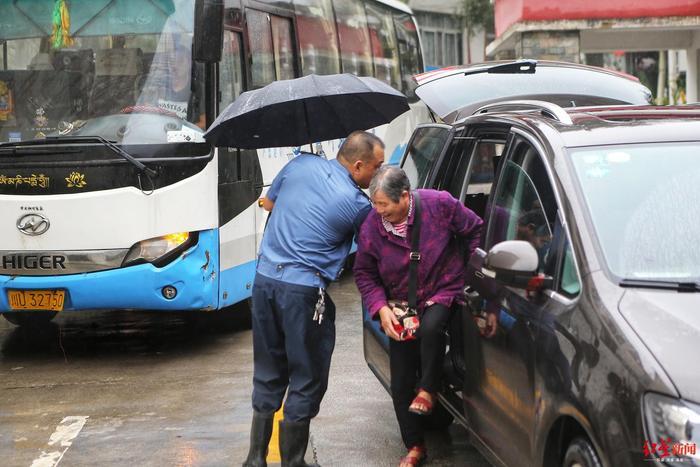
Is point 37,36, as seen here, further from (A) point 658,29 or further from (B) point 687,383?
(A) point 658,29

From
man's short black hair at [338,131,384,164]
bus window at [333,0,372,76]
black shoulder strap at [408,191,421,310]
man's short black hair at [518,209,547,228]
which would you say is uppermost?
bus window at [333,0,372,76]

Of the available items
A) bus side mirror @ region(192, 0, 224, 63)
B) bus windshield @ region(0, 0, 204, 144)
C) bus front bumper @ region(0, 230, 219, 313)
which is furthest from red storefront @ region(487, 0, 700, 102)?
bus front bumper @ region(0, 230, 219, 313)

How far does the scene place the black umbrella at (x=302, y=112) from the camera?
586 cm

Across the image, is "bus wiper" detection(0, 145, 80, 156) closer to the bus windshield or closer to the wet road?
the bus windshield

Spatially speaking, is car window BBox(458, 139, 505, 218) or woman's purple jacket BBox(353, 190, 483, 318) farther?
car window BBox(458, 139, 505, 218)

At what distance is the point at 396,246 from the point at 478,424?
3.07ft

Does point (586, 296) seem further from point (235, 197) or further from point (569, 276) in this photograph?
point (235, 197)

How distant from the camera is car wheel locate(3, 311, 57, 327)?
32.2 ft

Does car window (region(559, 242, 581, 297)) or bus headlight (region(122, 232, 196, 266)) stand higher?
car window (region(559, 242, 581, 297))

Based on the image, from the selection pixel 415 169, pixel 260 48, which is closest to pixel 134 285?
pixel 415 169

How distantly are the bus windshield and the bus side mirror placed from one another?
55 cm

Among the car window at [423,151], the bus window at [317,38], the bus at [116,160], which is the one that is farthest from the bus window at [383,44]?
the car window at [423,151]

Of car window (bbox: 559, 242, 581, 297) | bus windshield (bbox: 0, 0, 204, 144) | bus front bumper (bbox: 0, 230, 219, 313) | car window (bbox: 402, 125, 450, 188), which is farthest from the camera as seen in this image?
bus windshield (bbox: 0, 0, 204, 144)

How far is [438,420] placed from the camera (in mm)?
6422
